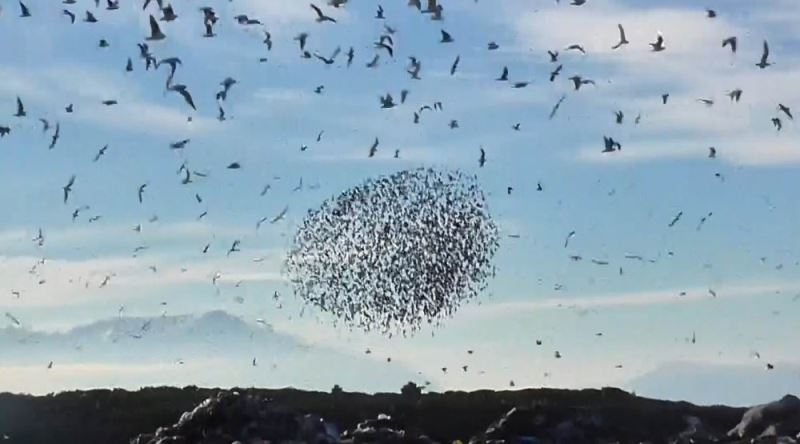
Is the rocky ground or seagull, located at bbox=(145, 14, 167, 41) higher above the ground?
seagull, located at bbox=(145, 14, 167, 41)

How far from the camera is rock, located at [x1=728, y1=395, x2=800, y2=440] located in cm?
4528

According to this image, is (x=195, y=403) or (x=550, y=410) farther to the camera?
(x=195, y=403)

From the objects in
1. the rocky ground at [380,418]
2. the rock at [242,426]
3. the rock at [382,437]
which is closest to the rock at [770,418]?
the rocky ground at [380,418]

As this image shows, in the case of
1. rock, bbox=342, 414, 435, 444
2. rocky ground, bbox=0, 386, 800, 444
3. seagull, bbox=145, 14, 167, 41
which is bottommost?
rock, bbox=342, 414, 435, 444

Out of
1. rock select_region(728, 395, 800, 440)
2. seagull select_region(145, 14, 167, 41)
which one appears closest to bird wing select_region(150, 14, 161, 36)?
seagull select_region(145, 14, 167, 41)

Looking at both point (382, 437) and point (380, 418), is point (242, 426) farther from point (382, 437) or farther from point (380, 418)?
point (380, 418)

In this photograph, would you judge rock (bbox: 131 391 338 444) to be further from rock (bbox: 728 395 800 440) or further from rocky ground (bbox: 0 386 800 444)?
rock (bbox: 728 395 800 440)

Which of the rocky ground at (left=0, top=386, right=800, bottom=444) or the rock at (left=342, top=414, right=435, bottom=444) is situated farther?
the rocky ground at (left=0, top=386, right=800, bottom=444)

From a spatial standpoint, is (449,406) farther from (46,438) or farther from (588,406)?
(46,438)

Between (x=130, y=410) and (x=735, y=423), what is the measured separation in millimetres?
19093

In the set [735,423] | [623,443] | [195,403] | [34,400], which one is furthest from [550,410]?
[34,400]

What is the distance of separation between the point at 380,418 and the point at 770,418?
1133 cm

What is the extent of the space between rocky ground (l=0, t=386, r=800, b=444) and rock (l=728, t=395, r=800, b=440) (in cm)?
4

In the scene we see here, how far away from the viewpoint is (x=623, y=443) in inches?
1729
